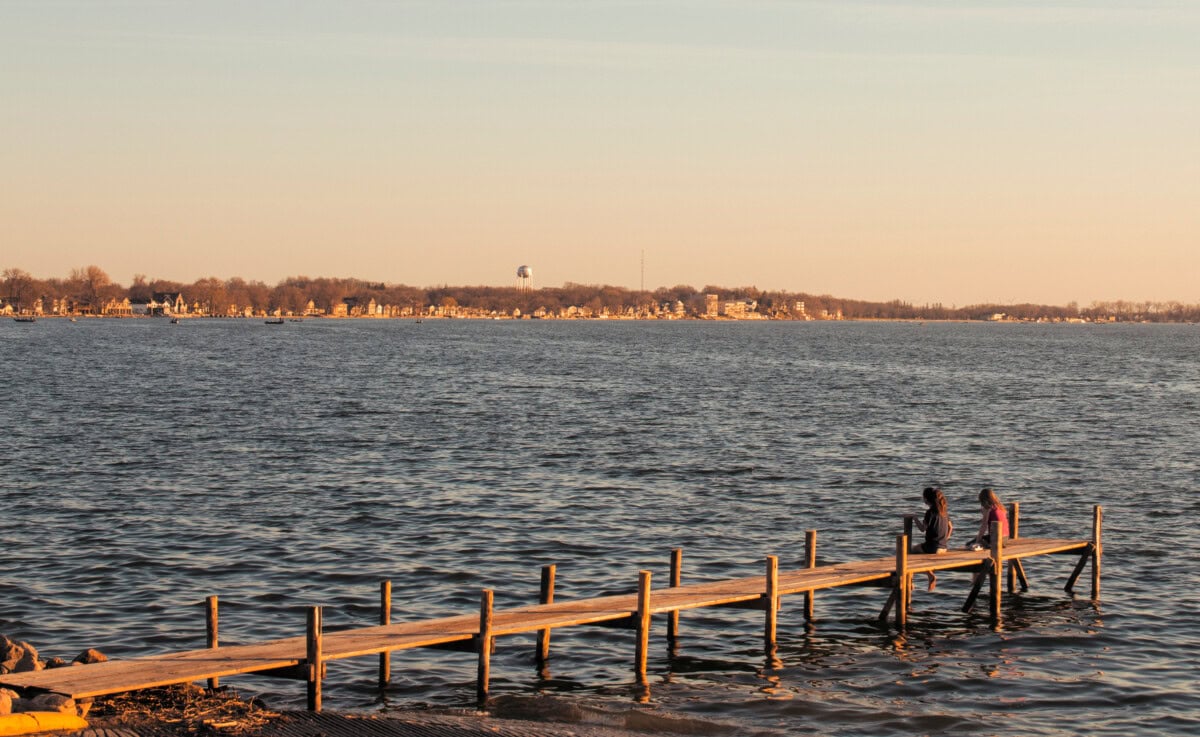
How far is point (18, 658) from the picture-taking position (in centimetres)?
1909

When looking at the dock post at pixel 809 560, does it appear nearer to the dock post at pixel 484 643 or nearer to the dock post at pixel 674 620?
the dock post at pixel 674 620

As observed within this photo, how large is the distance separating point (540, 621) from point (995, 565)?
10230 mm

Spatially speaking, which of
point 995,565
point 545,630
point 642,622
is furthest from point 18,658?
point 995,565

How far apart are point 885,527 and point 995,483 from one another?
11.1m

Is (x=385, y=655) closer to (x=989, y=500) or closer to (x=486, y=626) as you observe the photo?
(x=486, y=626)

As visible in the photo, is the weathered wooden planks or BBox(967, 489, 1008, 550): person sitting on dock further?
BBox(967, 489, 1008, 550): person sitting on dock

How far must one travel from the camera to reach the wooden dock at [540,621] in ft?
60.5

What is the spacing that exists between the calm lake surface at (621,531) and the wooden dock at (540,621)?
2.28ft

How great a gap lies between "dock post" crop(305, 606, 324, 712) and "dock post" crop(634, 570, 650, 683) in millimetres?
5410

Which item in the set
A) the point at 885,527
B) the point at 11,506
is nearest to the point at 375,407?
the point at 11,506

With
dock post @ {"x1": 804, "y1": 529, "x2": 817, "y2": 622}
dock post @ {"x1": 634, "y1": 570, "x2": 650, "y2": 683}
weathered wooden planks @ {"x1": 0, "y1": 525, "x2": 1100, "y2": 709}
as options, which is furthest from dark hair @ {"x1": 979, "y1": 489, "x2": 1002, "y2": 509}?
dock post @ {"x1": 634, "y1": 570, "x2": 650, "y2": 683}

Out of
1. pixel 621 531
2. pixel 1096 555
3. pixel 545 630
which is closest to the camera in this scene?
pixel 545 630

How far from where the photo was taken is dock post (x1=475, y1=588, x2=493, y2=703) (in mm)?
20484

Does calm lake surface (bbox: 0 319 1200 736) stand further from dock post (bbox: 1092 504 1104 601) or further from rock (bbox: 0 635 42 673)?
rock (bbox: 0 635 42 673)
